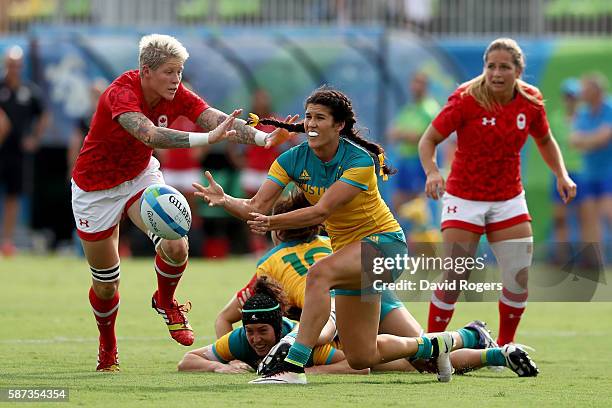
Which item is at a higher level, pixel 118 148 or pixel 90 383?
pixel 118 148

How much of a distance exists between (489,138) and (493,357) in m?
1.80

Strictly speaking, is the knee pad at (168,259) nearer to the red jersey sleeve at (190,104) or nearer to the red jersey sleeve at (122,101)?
the red jersey sleeve at (190,104)

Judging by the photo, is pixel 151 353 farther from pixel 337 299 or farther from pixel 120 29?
pixel 120 29

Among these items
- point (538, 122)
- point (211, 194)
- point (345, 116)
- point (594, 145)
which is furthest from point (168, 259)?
point (594, 145)

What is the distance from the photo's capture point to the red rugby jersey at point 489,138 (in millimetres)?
9742

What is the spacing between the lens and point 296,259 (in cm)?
945

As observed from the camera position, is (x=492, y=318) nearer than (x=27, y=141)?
Yes

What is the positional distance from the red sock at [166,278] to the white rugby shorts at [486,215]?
201 centimetres

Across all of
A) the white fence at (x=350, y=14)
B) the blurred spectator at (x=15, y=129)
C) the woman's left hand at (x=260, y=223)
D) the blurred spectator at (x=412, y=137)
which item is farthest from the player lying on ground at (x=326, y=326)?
the white fence at (x=350, y=14)

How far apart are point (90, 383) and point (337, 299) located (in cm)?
157

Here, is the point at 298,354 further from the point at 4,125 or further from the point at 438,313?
the point at 4,125

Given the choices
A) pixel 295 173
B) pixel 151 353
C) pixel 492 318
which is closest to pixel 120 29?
pixel 492 318

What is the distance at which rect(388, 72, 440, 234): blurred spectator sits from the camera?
18.7 metres

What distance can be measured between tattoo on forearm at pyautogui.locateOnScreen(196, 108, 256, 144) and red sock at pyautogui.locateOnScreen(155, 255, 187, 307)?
970 mm
